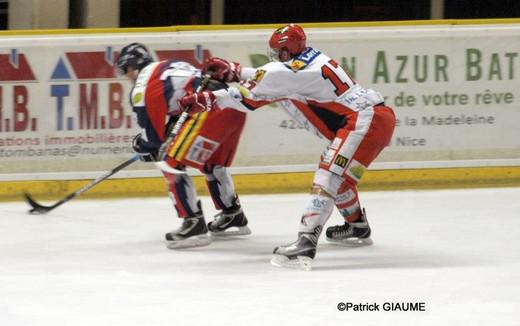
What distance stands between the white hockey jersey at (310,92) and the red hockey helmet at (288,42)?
0.15 ft

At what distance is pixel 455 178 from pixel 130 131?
2.16 meters

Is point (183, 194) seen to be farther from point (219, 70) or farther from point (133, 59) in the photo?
point (133, 59)

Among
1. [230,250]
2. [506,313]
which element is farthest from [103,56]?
[506,313]

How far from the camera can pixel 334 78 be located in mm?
5426

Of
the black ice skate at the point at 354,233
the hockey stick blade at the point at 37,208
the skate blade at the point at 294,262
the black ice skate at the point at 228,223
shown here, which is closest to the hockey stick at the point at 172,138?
the black ice skate at the point at 228,223

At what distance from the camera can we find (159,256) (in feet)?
19.0

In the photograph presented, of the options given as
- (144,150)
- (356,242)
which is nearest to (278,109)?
(144,150)

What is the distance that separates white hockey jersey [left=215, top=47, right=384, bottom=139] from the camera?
5.30m

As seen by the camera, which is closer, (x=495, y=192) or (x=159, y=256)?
(x=159, y=256)

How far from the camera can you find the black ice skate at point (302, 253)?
17.7ft

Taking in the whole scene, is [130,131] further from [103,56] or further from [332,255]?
[332,255]

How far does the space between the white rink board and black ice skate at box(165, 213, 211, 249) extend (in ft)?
5.35

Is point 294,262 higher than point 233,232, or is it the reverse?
point 294,262

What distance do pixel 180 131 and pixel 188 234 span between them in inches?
20.8
